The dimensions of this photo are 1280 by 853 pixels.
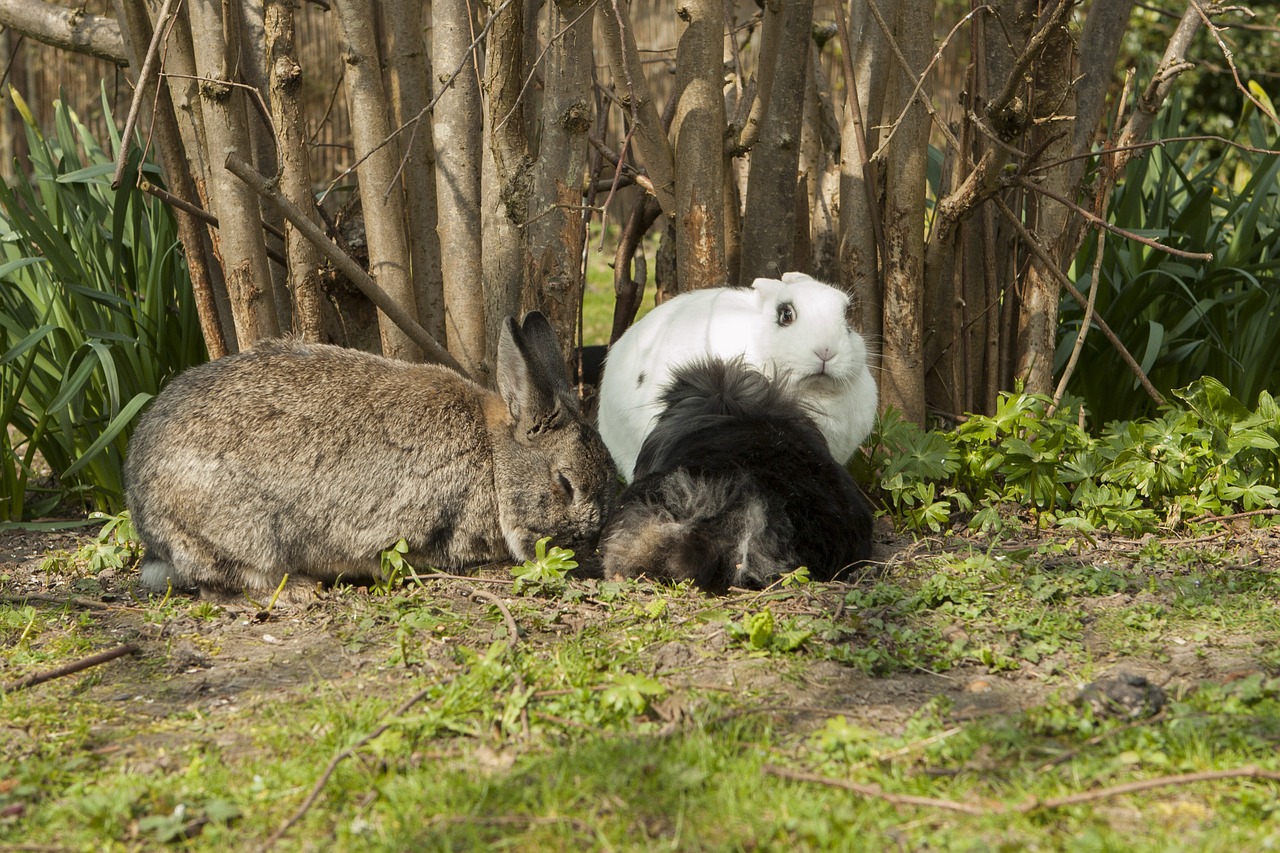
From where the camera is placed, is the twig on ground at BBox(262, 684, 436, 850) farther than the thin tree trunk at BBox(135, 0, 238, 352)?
No

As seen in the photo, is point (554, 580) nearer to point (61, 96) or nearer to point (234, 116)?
point (234, 116)

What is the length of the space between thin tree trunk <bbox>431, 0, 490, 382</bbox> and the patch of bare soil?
1.18 meters

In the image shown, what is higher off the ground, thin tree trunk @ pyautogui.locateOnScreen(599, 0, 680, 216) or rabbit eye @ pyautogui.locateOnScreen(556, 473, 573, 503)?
thin tree trunk @ pyautogui.locateOnScreen(599, 0, 680, 216)

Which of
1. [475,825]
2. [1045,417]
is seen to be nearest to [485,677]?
[475,825]

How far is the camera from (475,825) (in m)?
2.12

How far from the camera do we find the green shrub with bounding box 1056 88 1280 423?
5.04 metres

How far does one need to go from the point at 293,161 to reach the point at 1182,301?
3.71 meters

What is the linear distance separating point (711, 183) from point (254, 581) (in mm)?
2103

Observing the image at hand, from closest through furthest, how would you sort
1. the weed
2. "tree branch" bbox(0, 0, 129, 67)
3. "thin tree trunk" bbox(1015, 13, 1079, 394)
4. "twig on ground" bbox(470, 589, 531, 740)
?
"twig on ground" bbox(470, 589, 531, 740)
the weed
"thin tree trunk" bbox(1015, 13, 1079, 394)
"tree branch" bbox(0, 0, 129, 67)

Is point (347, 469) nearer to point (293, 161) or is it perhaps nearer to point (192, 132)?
point (293, 161)

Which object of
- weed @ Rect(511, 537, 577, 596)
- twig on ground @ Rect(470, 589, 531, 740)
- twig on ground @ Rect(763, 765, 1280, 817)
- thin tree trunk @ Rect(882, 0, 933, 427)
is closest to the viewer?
twig on ground @ Rect(763, 765, 1280, 817)

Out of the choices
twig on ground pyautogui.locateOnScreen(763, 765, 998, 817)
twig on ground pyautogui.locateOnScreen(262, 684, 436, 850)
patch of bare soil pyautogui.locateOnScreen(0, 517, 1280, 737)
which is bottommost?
patch of bare soil pyautogui.locateOnScreen(0, 517, 1280, 737)

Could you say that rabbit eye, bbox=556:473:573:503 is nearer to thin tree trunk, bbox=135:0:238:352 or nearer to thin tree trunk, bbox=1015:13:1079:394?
thin tree trunk, bbox=135:0:238:352

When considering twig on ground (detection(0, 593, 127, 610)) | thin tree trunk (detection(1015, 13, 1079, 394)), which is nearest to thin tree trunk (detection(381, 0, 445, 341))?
twig on ground (detection(0, 593, 127, 610))
